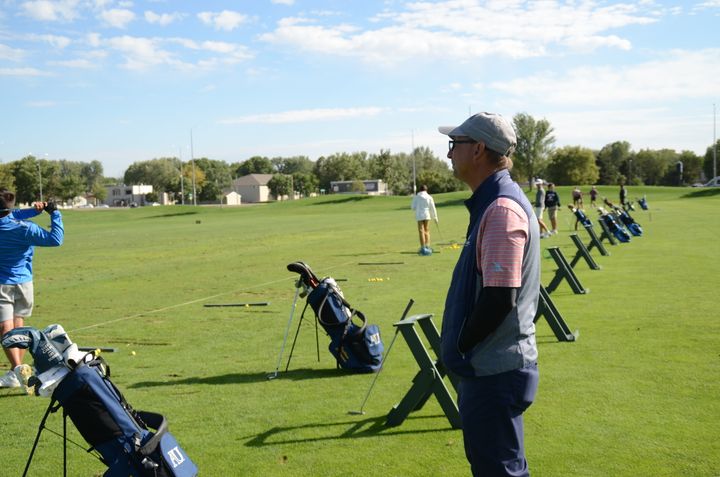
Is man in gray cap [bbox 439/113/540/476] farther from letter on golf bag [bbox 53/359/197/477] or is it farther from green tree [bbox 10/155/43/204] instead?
green tree [bbox 10/155/43/204]

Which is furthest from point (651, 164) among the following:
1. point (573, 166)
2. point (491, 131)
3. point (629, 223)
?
point (491, 131)

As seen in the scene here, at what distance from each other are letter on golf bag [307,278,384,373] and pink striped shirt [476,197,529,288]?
5429mm

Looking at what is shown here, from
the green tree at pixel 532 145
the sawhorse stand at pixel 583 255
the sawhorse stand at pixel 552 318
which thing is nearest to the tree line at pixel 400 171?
the green tree at pixel 532 145

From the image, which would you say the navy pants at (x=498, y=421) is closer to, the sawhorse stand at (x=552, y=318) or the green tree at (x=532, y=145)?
the sawhorse stand at (x=552, y=318)

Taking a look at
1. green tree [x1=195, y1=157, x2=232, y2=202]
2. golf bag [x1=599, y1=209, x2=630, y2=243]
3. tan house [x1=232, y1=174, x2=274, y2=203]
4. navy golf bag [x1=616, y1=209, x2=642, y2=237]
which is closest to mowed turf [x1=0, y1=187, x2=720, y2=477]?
golf bag [x1=599, y1=209, x2=630, y2=243]

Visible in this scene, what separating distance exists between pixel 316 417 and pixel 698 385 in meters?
4.22

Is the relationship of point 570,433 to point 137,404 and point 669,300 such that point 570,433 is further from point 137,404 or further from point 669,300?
point 669,300

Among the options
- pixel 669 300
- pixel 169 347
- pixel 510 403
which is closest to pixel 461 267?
pixel 510 403

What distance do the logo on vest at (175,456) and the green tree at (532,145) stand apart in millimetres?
111469

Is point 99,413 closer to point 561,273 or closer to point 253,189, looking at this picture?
point 561,273

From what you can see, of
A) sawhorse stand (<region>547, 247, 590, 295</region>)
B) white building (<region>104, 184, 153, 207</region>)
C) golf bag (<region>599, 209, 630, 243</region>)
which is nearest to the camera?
sawhorse stand (<region>547, 247, 590, 295</region>)

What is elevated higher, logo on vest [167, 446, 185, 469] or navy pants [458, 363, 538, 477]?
navy pants [458, 363, 538, 477]

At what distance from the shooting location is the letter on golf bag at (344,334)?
29.1 feet

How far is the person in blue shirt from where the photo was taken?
8.85 m
